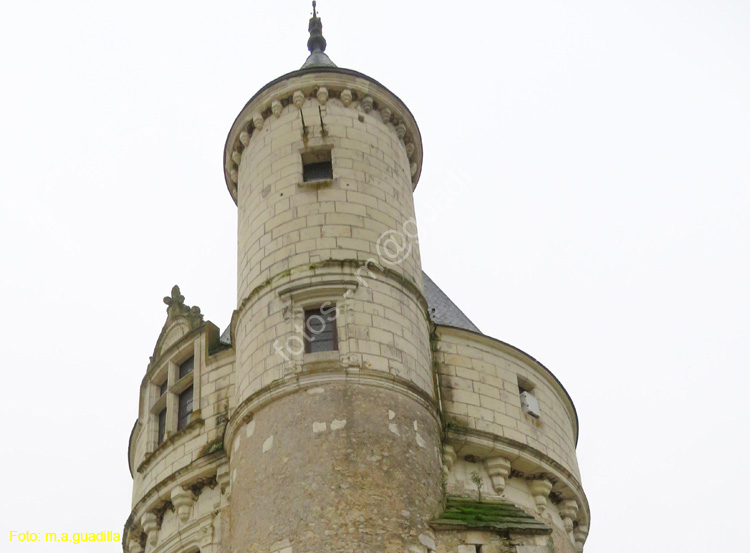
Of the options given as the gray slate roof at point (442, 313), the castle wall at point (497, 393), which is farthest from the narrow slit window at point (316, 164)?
the castle wall at point (497, 393)

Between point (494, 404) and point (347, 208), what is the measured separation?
5300mm

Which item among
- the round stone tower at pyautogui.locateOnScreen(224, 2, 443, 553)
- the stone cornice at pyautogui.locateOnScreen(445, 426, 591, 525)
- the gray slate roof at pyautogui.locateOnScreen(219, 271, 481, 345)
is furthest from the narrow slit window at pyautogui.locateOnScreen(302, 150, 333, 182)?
the stone cornice at pyautogui.locateOnScreen(445, 426, 591, 525)

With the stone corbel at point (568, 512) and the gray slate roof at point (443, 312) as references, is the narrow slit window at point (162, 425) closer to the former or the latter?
the gray slate roof at point (443, 312)

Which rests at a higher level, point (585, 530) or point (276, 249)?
point (276, 249)

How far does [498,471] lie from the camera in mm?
20125

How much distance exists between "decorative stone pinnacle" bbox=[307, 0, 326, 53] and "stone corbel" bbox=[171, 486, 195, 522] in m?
13.7

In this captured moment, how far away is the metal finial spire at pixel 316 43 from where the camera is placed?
27.0 metres

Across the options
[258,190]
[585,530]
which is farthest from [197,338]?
[585,530]

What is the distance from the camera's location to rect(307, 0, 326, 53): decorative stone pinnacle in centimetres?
2852

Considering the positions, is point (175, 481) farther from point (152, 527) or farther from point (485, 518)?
point (485, 518)

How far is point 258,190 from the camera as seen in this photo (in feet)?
72.3

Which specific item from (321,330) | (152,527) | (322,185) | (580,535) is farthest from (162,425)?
(580,535)

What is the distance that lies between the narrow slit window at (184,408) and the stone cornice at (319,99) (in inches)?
227

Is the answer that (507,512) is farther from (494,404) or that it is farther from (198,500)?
(198,500)
